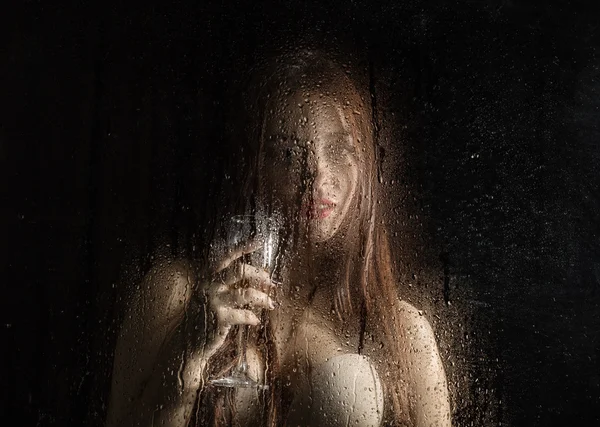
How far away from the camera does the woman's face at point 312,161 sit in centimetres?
69

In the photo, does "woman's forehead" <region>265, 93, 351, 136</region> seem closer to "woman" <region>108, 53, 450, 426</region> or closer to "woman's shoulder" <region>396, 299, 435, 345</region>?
"woman" <region>108, 53, 450, 426</region>

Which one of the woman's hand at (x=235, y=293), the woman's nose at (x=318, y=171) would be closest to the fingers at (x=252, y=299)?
the woman's hand at (x=235, y=293)

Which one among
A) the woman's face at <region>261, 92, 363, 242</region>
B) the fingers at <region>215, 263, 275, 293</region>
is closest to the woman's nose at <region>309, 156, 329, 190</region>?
the woman's face at <region>261, 92, 363, 242</region>

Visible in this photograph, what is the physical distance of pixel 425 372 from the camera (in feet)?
2.26

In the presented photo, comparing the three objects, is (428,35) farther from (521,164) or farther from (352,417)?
(352,417)

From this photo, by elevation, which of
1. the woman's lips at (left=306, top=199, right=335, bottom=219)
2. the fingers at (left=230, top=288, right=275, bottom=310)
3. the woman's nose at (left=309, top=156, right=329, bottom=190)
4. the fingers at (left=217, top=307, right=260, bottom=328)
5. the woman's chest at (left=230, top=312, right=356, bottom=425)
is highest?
the woman's nose at (left=309, top=156, right=329, bottom=190)

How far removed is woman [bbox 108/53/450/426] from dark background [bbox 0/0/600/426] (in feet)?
0.09

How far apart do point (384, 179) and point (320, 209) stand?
0.25 feet

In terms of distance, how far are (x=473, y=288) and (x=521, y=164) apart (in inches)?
5.9

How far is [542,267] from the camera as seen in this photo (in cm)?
74

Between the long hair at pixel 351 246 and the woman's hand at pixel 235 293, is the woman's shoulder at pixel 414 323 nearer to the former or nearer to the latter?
the long hair at pixel 351 246

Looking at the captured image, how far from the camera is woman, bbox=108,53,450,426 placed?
0.67m

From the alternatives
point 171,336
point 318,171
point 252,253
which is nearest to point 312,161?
point 318,171

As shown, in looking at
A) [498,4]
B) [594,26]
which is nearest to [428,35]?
[498,4]
